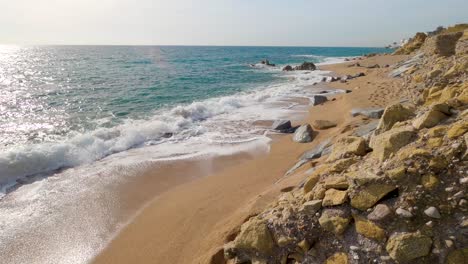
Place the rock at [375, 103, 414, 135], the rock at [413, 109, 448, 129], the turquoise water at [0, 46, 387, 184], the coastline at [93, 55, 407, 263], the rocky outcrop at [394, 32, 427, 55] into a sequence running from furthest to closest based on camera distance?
the rocky outcrop at [394, 32, 427, 55], the turquoise water at [0, 46, 387, 184], the rock at [375, 103, 414, 135], the coastline at [93, 55, 407, 263], the rock at [413, 109, 448, 129]

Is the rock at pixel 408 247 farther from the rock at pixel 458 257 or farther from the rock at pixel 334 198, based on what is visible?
the rock at pixel 334 198

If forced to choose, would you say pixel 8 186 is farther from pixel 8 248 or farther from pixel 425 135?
pixel 425 135

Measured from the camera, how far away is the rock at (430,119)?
Answer: 13.3 ft

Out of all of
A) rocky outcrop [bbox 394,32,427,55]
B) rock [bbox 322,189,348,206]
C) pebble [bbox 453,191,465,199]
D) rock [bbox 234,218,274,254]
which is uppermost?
rocky outcrop [bbox 394,32,427,55]

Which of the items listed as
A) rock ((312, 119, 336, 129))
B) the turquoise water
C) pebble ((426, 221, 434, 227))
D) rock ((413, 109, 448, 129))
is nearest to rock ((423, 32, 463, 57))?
rock ((312, 119, 336, 129))

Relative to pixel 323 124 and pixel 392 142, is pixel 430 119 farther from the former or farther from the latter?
pixel 323 124

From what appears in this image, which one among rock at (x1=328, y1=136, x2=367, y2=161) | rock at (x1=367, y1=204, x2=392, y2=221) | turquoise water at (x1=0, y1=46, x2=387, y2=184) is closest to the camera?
rock at (x1=367, y1=204, x2=392, y2=221)

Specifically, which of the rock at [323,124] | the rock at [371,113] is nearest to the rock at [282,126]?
the rock at [323,124]

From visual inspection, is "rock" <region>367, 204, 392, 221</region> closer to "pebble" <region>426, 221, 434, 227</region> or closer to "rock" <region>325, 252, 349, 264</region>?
"pebble" <region>426, 221, 434, 227</region>

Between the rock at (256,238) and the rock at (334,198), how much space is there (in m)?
0.79

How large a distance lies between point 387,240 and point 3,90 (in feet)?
96.0

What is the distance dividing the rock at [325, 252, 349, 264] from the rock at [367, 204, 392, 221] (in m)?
0.50

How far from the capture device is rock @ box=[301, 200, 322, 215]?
362 cm

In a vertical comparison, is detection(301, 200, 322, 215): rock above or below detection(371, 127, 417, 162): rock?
below
